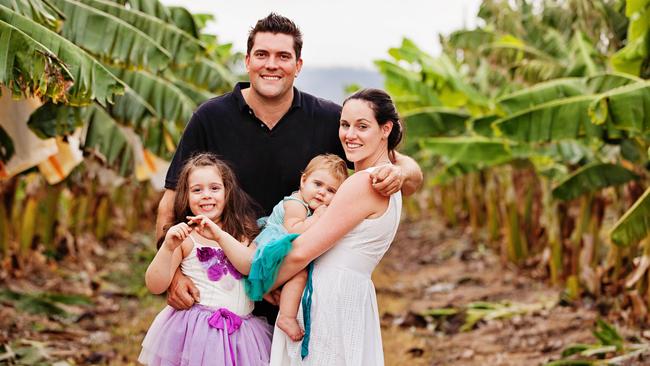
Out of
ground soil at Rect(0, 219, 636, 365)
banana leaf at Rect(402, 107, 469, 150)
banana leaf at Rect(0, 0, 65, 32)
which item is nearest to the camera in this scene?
banana leaf at Rect(0, 0, 65, 32)

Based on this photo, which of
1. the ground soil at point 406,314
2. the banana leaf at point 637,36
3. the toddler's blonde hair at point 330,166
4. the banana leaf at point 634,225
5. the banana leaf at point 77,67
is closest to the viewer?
the toddler's blonde hair at point 330,166

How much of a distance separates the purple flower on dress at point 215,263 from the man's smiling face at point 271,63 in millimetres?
731

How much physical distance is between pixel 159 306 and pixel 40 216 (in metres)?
3.15

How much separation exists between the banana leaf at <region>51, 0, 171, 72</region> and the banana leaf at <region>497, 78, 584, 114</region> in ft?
11.2

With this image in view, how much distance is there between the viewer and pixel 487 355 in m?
8.73

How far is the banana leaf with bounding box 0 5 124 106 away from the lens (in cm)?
491

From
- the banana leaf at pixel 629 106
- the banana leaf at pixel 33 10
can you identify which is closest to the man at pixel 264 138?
the banana leaf at pixel 33 10

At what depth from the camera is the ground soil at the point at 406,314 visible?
851 cm

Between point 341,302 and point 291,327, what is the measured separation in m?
0.23

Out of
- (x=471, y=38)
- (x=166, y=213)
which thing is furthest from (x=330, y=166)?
(x=471, y=38)

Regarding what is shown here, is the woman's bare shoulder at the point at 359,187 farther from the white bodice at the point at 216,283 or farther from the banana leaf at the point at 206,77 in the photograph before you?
the banana leaf at the point at 206,77

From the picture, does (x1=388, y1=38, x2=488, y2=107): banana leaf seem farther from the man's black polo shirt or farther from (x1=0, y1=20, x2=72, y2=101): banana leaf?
the man's black polo shirt

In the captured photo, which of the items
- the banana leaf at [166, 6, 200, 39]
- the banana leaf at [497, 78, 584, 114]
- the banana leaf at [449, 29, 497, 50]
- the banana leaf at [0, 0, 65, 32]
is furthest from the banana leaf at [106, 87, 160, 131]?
the banana leaf at [449, 29, 497, 50]

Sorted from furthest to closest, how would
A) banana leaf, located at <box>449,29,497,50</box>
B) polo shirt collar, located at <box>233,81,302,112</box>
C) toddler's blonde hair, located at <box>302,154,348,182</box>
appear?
banana leaf, located at <box>449,29,497,50</box>
polo shirt collar, located at <box>233,81,302,112</box>
toddler's blonde hair, located at <box>302,154,348,182</box>
